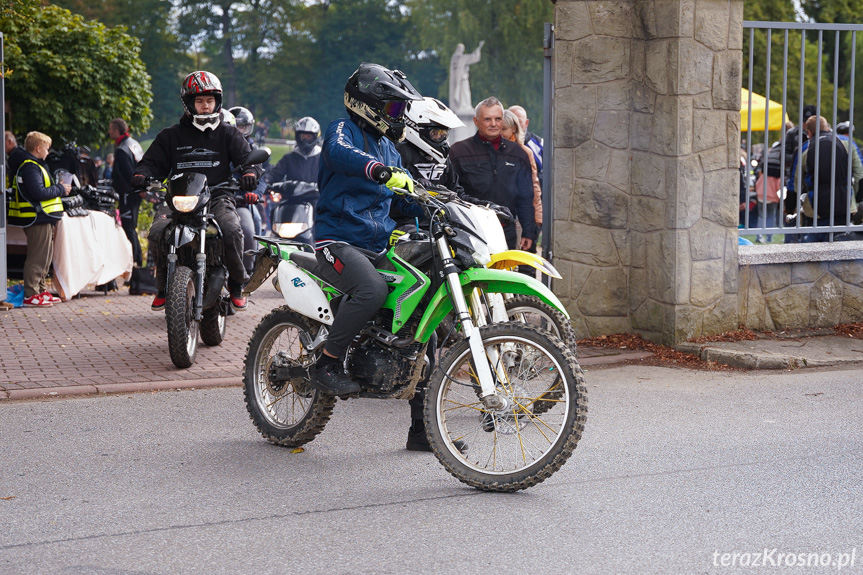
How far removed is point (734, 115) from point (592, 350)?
218 centimetres

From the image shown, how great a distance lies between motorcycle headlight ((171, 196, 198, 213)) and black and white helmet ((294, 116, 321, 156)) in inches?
243

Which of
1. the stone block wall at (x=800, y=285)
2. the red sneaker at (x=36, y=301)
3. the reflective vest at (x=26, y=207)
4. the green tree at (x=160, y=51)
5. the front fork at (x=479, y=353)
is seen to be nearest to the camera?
the front fork at (x=479, y=353)

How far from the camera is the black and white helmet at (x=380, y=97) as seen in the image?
532 centimetres

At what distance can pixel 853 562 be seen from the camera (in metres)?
3.96

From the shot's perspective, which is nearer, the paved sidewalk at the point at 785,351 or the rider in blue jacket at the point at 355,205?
the rider in blue jacket at the point at 355,205

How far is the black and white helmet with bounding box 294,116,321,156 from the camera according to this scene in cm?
1413

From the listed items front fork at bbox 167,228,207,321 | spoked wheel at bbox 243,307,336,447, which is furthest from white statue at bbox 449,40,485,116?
spoked wheel at bbox 243,307,336,447

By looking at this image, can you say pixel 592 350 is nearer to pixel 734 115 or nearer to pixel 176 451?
pixel 734 115

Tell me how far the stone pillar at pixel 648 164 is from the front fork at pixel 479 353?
3.87 m

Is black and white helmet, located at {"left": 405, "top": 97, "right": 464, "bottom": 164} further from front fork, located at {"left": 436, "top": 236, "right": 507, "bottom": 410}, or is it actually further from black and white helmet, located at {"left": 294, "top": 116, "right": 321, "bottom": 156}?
black and white helmet, located at {"left": 294, "top": 116, "right": 321, "bottom": 156}

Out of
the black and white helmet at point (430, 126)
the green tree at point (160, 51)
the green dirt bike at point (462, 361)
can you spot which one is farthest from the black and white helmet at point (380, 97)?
the green tree at point (160, 51)

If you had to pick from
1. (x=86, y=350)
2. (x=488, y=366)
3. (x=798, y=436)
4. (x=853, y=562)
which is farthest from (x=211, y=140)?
(x=853, y=562)

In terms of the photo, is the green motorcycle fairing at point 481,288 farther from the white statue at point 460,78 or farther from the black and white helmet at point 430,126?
the white statue at point 460,78

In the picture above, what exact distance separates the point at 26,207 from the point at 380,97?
7.83 meters
